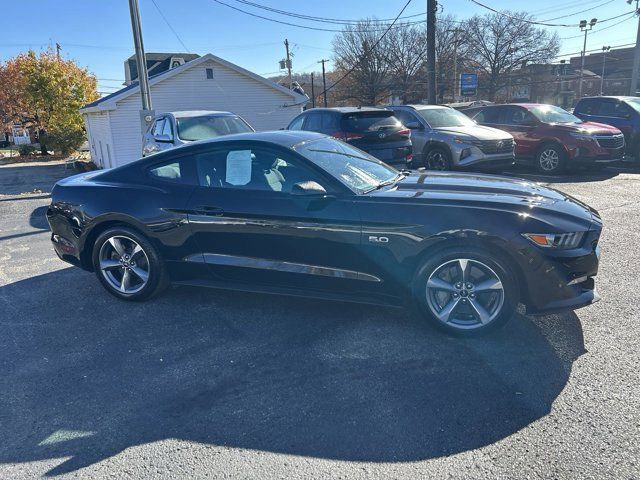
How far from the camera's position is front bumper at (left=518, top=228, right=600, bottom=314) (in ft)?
11.2

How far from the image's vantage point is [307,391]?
3.08 m

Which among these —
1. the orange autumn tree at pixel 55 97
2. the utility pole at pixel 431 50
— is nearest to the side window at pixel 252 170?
the utility pole at pixel 431 50

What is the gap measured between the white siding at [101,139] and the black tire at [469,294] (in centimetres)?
1731

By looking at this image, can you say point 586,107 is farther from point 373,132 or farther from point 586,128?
point 373,132

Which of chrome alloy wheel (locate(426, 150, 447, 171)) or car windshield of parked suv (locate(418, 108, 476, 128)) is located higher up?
car windshield of parked suv (locate(418, 108, 476, 128))

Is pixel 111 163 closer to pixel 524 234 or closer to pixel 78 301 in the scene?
pixel 78 301

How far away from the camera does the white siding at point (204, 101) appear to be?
60.4 ft

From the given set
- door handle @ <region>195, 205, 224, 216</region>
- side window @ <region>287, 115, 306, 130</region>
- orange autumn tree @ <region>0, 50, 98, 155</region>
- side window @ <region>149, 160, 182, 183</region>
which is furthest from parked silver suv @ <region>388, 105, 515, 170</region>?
orange autumn tree @ <region>0, 50, 98, 155</region>

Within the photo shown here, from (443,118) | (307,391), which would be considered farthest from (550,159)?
(307,391)

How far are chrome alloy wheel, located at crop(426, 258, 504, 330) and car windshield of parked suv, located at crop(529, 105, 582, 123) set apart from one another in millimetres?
9637

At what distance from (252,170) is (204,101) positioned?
17.4 m

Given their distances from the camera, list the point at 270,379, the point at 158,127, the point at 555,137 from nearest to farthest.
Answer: the point at 270,379 < the point at 158,127 < the point at 555,137

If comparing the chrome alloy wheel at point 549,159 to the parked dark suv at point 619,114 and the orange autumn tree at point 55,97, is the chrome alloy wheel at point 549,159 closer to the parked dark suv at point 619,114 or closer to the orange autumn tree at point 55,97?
the parked dark suv at point 619,114

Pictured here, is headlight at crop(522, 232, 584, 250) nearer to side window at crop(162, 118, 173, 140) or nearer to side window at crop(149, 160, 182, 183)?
side window at crop(149, 160, 182, 183)
